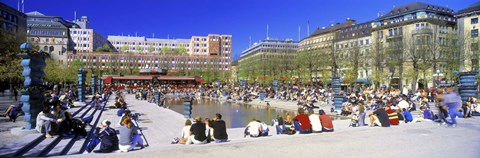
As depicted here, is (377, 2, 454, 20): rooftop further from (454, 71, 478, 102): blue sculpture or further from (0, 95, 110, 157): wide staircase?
(0, 95, 110, 157): wide staircase

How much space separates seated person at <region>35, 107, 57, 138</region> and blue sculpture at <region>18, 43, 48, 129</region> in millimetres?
987

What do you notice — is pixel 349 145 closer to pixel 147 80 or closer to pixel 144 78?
pixel 144 78

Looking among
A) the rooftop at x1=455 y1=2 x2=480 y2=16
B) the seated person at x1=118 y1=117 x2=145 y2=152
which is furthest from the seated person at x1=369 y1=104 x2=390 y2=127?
the rooftop at x1=455 y1=2 x2=480 y2=16

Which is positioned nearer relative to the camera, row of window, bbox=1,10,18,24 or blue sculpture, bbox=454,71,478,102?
blue sculpture, bbox=454,71,478,102

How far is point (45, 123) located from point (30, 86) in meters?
2.24

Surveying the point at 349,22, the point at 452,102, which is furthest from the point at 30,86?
the point at 349,22

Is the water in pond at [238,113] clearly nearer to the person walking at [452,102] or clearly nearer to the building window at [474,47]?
the person walking at [452,102]

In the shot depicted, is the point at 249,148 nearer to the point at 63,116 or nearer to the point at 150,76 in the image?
the point at 63,116

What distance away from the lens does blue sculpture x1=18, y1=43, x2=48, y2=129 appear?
1218 cm

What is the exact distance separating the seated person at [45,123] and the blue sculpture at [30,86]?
987 mm

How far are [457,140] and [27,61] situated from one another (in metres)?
15.2

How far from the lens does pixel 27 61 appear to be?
40.9ft

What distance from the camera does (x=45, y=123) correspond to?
36.5 feet

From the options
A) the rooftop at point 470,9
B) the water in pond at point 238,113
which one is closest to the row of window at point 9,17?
the water in pond at point 238,113
